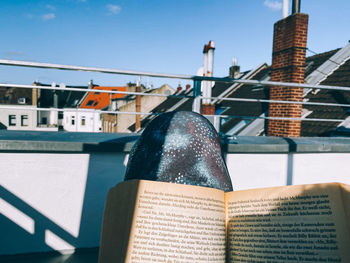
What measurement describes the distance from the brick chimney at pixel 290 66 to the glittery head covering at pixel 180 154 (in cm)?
574

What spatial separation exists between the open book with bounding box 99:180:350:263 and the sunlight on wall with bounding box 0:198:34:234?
1.44m

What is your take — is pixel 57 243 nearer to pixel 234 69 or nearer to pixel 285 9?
pixel 285 9

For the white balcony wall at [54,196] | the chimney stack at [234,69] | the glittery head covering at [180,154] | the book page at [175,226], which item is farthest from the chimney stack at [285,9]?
the chimney stack at [234,69]

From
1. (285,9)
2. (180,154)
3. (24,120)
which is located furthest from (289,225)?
(24,120)

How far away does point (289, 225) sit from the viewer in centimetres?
100

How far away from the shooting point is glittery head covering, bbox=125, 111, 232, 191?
141cm

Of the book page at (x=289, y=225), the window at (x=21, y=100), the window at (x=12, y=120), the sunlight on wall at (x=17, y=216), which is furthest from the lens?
the window at (x=21, y=100)

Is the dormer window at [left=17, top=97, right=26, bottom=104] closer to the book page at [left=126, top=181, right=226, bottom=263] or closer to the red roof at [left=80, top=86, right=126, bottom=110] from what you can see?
the red roof at [left=80, top=86, right=126, bottom=110]

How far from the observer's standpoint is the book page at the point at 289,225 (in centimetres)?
94

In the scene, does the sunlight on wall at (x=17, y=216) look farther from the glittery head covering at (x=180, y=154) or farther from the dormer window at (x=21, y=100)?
the dormer window at (x=21, y=100)

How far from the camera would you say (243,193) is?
1132mm

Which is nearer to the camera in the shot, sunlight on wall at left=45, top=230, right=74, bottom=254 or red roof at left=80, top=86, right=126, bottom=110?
sunlight on wall at left=45, top=230, right=74, bottom=254

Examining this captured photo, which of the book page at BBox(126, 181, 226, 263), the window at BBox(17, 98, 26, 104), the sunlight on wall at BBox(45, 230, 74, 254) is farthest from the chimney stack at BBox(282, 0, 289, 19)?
the window at BBox(17, 98, 26, 104)

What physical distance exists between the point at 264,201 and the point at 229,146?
1.53 meters
